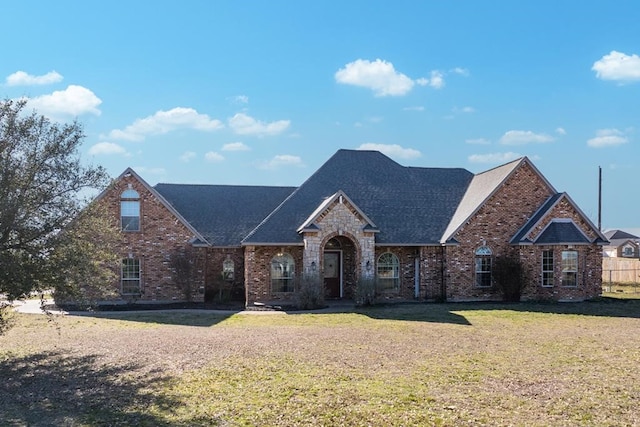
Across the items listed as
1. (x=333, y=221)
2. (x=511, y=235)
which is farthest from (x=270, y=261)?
(x=511, y=235)

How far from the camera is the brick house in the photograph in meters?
24.8

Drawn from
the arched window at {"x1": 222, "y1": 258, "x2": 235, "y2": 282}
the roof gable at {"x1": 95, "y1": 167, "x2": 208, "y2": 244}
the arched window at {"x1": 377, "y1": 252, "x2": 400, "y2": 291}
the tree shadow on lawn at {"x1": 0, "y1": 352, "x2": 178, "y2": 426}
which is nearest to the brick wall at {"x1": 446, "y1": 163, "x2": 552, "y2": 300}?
the arched window at {"x1": 377, "y1": 252, "x2": 400, "y2": 291}

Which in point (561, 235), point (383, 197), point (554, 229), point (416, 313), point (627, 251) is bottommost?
point (416, 313)

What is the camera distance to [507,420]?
27.2 ft

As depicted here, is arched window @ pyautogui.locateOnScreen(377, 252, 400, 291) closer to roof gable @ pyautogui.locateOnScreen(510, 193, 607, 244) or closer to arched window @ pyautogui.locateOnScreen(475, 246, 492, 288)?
arched window @ pyautogui.locateOnScreen(475, 246, 492, 288)

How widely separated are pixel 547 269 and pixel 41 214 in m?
22.5

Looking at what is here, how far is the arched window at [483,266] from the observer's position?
2650cm

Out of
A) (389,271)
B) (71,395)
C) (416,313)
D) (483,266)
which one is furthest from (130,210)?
(483,266)

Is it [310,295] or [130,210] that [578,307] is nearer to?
[310,295]

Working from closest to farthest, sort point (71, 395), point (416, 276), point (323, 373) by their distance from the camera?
point (71, 395), point (323, 373), point (416, 276)

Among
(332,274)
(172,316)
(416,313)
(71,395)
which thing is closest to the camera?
(71,395)

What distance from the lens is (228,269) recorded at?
27.4 meters

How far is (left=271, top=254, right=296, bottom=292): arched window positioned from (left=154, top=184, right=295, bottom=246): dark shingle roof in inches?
108

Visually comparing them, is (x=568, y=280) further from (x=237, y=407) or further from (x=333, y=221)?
(x=237, y=407)
